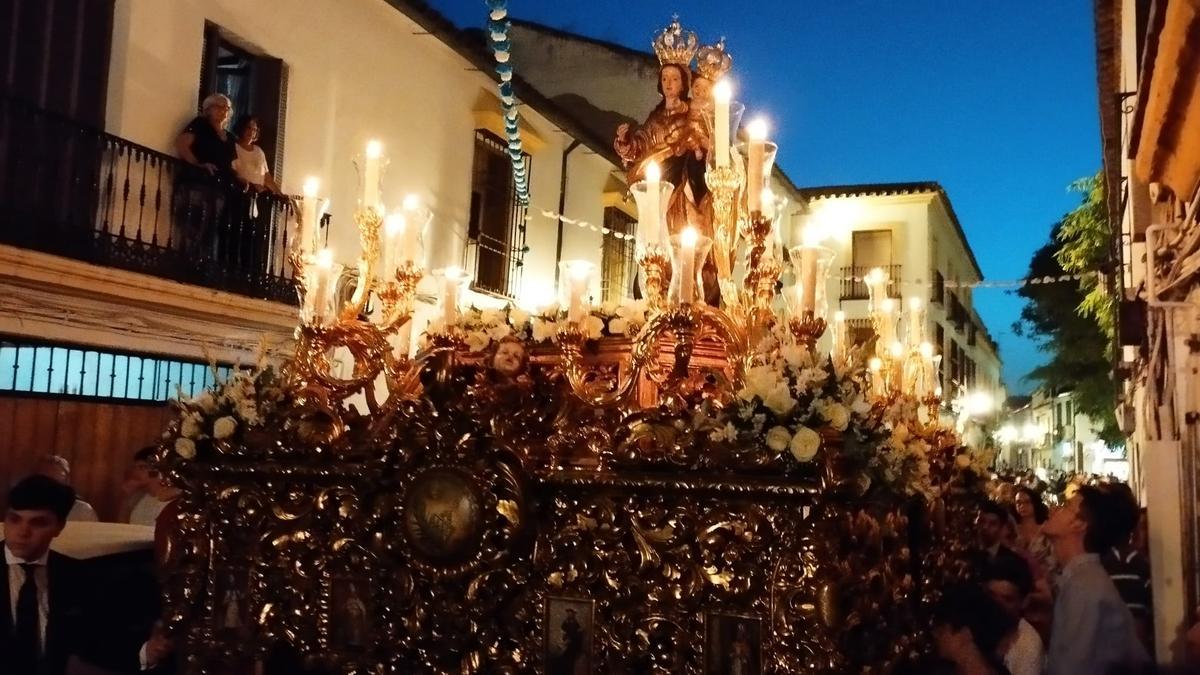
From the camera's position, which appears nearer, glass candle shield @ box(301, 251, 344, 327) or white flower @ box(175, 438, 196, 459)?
white flower @ box(175, 438, 196, 459)

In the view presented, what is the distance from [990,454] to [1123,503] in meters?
2.74

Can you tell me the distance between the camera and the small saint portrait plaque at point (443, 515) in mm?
3506

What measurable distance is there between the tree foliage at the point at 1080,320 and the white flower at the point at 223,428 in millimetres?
11693

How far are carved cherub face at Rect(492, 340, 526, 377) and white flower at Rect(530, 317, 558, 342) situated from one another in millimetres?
374

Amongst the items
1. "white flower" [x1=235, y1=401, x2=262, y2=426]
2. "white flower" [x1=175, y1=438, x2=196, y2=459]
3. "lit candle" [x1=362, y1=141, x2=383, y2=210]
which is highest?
"lit candle" [x1=362, y1=141, x2=383, y2=210]

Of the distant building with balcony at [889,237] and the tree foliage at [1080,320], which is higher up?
the distant building with balcony at [889,237]

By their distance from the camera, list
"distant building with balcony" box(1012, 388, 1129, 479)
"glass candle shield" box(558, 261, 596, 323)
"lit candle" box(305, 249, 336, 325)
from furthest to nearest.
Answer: "distant building with balcony" box(1012, 388, 1129, 479), "glass candle shield" box(558, 261, 596, 323), "lit candle" box(305, 249, 336, 325)

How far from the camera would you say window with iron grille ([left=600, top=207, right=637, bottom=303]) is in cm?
1516

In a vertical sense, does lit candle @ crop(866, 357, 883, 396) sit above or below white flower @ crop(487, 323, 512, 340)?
below

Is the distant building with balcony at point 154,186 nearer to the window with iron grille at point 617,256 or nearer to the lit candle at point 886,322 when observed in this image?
the lit candle at point 886,322

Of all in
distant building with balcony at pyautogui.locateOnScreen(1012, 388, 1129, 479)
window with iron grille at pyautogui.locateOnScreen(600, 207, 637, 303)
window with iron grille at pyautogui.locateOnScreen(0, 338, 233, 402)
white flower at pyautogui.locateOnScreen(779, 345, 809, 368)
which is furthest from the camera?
distant building with balcony at pyautogui.locateOnScreen(1012, 388, 1129, 479)

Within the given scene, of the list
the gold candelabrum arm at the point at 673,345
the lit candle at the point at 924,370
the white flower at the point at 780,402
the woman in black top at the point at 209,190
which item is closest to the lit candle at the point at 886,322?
the lit candle at the point at 924,370

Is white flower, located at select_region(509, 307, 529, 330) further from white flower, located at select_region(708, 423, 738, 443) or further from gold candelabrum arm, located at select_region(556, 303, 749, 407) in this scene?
white flower, located at select_region(708, 423, 738, 443)

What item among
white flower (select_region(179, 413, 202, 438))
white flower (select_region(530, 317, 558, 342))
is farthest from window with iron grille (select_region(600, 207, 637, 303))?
white flower (select_region(179, 413, 202, 438))
